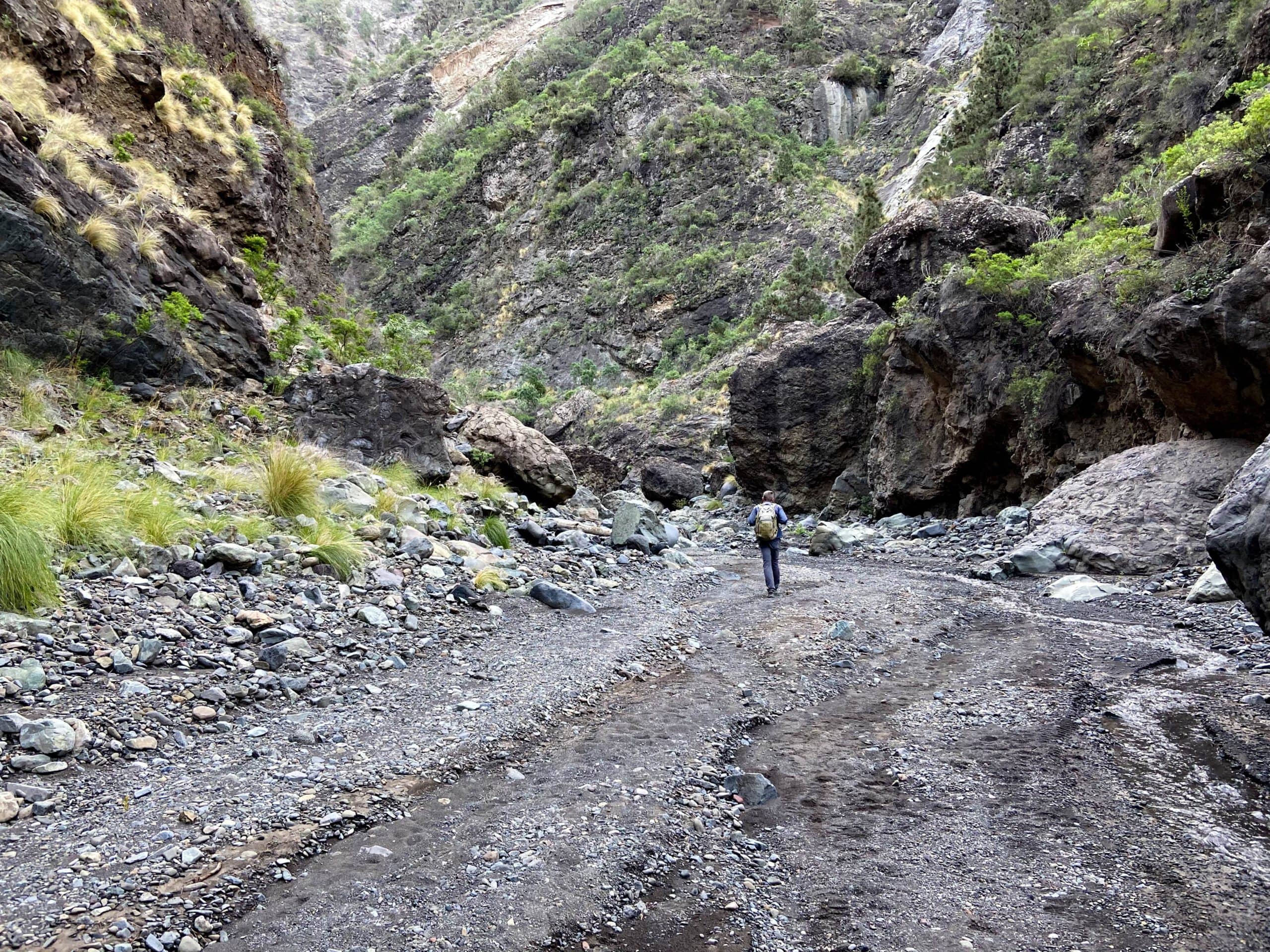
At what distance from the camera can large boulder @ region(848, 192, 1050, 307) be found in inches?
758

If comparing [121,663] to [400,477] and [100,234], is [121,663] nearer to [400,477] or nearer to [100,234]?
[400,477]

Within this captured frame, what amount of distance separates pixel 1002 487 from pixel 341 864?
17.8m

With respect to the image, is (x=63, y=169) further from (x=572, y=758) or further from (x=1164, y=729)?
(x=1164, y=729)

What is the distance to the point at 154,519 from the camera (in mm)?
6504

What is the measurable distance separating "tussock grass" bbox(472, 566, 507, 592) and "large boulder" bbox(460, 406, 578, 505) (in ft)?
19.6

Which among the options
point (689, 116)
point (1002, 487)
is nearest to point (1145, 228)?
point (1002, 487)

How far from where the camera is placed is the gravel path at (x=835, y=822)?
323 centimetres

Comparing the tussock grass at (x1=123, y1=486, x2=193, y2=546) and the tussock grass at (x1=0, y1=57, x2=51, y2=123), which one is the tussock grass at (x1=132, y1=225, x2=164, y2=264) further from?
the tussock grass at (x1=123, y1=486, x2=193, y2=546)

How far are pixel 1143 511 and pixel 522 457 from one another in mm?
10716

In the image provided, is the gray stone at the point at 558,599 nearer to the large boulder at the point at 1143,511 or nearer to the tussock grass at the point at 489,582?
the tussock grass at the point at 489,582

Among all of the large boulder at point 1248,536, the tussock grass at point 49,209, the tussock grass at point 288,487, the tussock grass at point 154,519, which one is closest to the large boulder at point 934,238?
the large boulder at point 1248,536

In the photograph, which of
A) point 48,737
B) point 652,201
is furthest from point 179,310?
point 652,201

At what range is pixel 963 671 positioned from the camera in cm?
709

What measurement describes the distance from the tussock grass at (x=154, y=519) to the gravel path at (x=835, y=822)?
284cm
